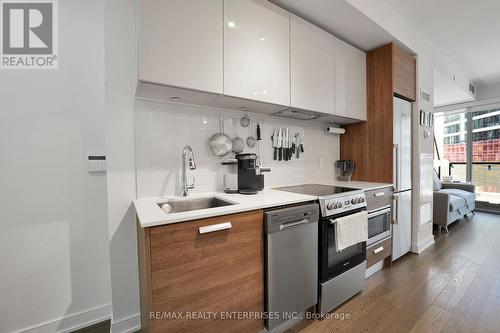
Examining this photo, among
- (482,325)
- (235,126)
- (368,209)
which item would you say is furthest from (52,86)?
(482,325)

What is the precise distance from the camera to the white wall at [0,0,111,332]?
136 cm

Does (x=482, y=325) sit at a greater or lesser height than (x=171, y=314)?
lesser

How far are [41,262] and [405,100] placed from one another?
3708 mm

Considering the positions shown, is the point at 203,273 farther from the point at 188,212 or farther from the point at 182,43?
the point at 182,43

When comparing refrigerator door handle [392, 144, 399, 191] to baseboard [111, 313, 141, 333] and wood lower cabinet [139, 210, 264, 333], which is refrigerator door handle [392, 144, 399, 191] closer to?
wood lower cabinet [139, 210, 264, 333]

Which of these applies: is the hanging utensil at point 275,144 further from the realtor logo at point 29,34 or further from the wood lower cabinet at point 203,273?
the realtor logo at point 29,34

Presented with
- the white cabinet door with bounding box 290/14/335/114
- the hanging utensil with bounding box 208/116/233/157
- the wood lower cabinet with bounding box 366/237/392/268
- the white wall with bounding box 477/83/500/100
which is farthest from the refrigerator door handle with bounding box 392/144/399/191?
the white wall with bounding box 477/83/500/100

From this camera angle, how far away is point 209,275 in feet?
3.66

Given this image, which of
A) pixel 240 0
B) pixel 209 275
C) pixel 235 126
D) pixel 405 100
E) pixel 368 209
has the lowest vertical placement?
pixel 209 275

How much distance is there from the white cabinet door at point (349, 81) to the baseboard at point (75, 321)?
2.61 meters

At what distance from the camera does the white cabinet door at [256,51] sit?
1476 mm

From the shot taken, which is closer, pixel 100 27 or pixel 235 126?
pixel 100 27

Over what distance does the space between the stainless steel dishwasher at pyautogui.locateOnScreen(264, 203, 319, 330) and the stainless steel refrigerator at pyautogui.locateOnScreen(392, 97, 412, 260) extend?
1.36 m

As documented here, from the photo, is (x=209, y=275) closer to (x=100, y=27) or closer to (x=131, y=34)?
(x=131, y=34)
